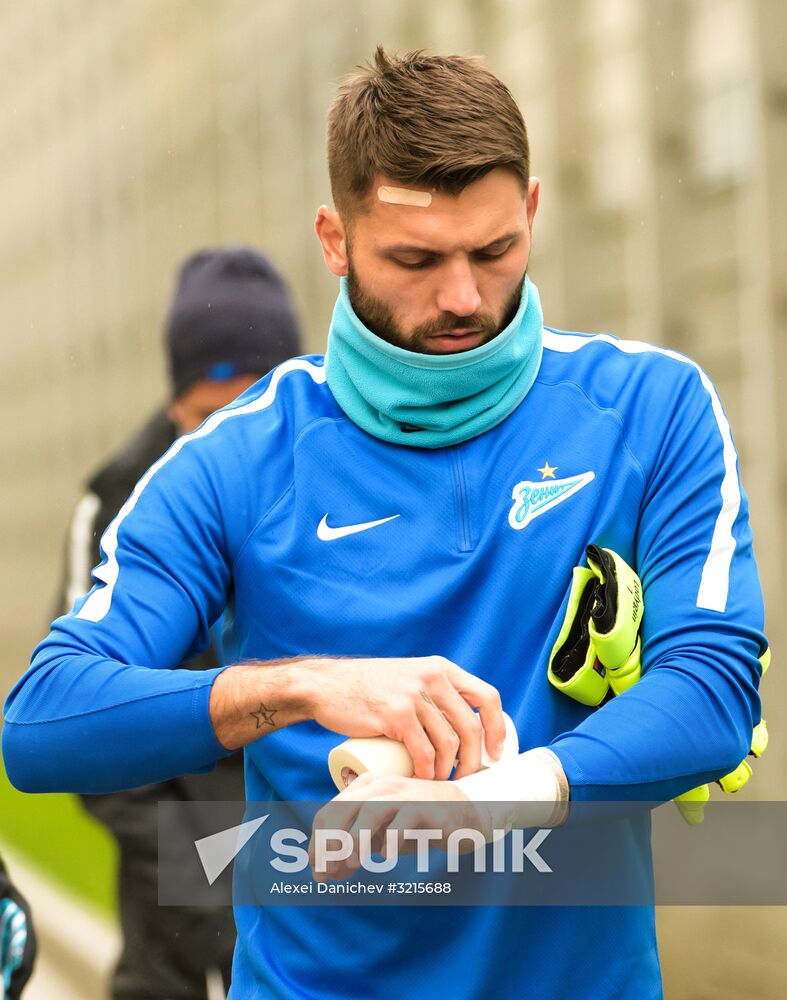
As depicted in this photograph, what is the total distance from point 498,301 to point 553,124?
1592 millimetres

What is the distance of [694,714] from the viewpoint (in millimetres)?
1347

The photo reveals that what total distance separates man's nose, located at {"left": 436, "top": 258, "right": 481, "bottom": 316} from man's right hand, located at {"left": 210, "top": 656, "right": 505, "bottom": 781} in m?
0.41

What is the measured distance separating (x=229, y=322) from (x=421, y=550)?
1.70m

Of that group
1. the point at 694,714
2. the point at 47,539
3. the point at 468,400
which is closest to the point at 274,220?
the point at 47,539

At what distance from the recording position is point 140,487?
163cm

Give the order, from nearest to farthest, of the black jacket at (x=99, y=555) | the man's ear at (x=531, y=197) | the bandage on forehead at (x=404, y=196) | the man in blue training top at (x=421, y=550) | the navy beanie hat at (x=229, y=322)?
the man in blue training top at (x=421, y=550)
the bandage on forehead at (x=404, y=196)
the man's ear at (x=531, y=197)
the black jacket at (x=99, y=555)
the navy beanie hat at (x=229, y=322)

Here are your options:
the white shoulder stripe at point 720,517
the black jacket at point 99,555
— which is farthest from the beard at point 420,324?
the black jacket at point 99,555

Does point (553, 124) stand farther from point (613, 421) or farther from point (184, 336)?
point (613, 421)

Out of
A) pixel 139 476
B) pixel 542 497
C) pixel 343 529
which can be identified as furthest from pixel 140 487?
pixel 139 476

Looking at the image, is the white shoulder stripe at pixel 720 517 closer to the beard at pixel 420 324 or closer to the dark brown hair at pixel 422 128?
the beard at pixel 420 324

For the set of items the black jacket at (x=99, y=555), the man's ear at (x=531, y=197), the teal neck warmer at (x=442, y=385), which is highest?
the man's ear at (x=531, y=197)

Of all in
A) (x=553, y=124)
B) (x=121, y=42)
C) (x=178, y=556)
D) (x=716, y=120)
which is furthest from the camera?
(x=121, y=42)

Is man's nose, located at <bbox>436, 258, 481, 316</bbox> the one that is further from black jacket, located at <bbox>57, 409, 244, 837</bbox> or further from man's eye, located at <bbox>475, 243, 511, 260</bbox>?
black jacket, located at <bbox>57, 409, 244, 837</bbox>

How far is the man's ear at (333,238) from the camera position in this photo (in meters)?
1.69
